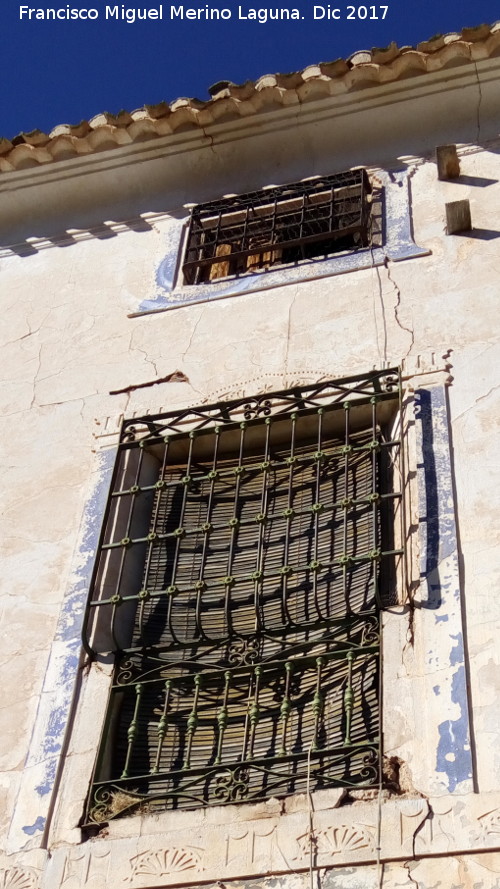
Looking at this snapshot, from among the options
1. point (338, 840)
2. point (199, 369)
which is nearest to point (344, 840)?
point (338, 840)

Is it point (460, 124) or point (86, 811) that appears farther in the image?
point (460, 124)

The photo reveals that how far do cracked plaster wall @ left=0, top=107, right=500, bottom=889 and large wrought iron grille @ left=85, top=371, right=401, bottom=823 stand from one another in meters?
0.16

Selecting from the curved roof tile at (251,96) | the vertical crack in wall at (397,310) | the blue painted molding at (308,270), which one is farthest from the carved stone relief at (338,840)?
the curved roof tile at (251,96)

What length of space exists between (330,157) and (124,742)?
4037 mm

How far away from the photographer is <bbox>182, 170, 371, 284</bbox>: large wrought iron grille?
22.9 ft

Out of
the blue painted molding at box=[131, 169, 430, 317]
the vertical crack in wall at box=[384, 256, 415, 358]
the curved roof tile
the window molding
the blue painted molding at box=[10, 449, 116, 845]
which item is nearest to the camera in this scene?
the window molding

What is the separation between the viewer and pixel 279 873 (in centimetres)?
398

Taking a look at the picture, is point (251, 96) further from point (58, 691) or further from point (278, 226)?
point (58, 691)

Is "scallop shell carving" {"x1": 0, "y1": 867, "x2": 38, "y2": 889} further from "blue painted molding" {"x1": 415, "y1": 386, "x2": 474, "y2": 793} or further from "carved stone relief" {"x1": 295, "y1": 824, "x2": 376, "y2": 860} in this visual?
"blue painted molding" {"x1": 415, "y1": 386, "x2": 474, "y2": 793}

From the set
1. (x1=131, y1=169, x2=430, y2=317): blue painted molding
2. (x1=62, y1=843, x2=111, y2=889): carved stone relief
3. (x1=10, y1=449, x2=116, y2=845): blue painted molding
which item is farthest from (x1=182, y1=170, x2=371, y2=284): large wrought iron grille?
(x1=62, y1=843, x2=111, y2=889): carved stone relief

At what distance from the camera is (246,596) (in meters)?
5.10

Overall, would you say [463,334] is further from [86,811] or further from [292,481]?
[86,811]

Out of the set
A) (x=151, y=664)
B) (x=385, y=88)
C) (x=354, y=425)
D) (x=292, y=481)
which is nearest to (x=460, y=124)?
(x=385, y=88)

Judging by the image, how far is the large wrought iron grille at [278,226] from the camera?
22.9 feet
